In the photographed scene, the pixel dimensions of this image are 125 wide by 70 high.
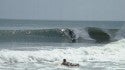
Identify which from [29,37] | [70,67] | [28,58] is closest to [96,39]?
[29,37]

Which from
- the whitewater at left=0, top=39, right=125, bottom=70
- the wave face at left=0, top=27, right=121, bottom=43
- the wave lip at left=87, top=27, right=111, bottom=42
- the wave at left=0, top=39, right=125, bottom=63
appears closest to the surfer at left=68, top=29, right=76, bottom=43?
the wave face at left=0, top=27, right=121, bottom=43

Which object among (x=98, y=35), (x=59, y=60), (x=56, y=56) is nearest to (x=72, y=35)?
(x=98, y=35)

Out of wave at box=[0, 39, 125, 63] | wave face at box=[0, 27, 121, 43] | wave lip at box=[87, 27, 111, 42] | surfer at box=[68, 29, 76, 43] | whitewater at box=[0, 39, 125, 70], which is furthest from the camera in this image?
wave lip at box=[87, 27, 111, 42]

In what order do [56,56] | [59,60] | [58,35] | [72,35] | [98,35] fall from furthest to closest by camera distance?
[98,35], [58,35], [72,35], [56,56], [59,60]

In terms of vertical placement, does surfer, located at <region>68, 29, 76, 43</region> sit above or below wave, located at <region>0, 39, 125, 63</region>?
above

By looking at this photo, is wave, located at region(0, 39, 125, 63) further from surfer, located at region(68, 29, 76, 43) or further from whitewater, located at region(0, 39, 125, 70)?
surfer, located at region(68, 29, 76, 43)

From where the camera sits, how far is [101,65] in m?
17.0

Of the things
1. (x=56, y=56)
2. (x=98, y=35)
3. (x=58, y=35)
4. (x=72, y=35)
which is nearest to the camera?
(x=56, y=56)

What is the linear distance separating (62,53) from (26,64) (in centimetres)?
474

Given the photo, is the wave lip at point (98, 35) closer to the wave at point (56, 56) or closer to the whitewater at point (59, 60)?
the whitewater at point (59, 60)

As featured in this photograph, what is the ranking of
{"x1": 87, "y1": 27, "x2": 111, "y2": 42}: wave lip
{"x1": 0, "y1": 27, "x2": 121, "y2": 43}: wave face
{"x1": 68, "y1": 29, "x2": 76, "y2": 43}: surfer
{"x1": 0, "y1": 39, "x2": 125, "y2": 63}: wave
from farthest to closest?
{"x1": 87, "y1": 27, "x2": 111, "y2": 42}: wave lip, {"x1": 0, "y1": 27, "x2": 121, "y2": 43}: wave face, {"x1": 68, "y1": 29, "x2": 76, "y2": 43}: surfer, {"x1": 0, "y1": 39, "x2": 125, "y2": 63}: wave

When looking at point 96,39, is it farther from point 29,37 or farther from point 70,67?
point 70,67

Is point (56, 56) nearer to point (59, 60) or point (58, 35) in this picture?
point (59, 60)

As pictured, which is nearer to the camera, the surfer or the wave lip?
the surfer
